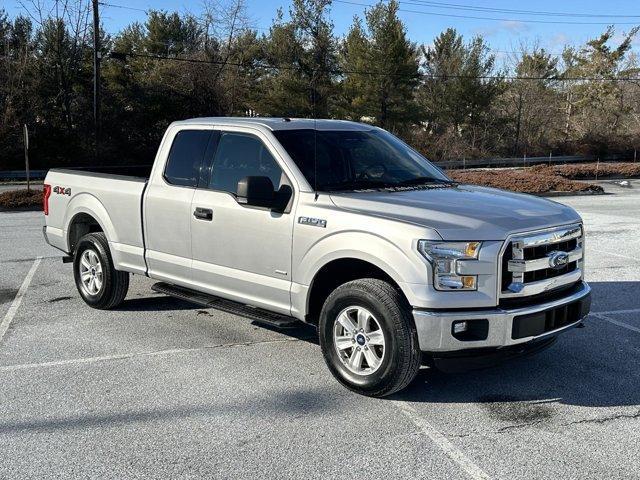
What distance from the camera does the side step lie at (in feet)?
17.0

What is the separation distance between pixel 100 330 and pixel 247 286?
181cm

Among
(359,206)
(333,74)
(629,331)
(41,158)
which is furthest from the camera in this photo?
(333,74)

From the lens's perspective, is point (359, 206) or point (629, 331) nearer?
point (359, 206)

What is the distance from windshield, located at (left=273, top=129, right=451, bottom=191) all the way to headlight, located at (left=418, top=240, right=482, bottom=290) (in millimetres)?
1209

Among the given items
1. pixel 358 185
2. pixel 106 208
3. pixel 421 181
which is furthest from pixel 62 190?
pixel 421 181

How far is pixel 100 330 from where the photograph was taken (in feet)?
20.6

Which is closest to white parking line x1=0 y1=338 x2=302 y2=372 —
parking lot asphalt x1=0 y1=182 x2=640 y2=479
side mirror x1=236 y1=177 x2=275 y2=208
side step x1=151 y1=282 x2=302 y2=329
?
parking lot asphalt x1=0 y1=182 x2=640 y2=479

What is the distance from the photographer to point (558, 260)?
4.63 metres

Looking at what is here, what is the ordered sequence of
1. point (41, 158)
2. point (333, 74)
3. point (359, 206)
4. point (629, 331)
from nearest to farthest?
point (359, 206) → point (629, 331) → point (41, 158) → point (333, 74)

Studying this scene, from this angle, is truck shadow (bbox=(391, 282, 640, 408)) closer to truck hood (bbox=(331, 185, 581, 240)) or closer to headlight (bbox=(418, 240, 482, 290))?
headlight (bbox=(418, 240, 482, 290))

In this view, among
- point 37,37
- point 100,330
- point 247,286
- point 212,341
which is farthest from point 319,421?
point 37,37

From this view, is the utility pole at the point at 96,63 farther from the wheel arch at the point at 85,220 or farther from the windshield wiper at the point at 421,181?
the windshield wiper at the point at 421,181

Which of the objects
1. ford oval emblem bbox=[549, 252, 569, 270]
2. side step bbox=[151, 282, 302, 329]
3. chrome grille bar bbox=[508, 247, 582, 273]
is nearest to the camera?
chrome grille bar bbox=[508, 247, 582, 273]

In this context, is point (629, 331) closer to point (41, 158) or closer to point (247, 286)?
point (247, 286)
